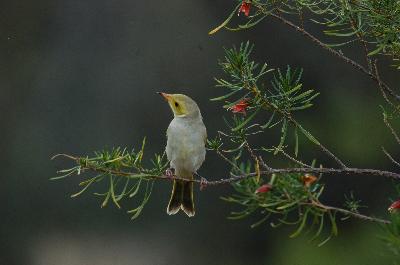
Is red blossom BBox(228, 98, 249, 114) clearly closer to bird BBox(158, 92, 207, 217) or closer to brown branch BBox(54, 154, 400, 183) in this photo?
brown branch BBox(54, 154, 400, 183)

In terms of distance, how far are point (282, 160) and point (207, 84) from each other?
0.60 m

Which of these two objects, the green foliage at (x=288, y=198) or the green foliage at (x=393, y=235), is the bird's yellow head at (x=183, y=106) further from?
the green foliage at (x=393, y=235)

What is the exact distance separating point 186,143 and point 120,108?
8.57 feet

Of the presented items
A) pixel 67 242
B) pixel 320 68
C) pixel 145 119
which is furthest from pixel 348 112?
pixel 67 242

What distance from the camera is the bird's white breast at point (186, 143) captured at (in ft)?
5.29

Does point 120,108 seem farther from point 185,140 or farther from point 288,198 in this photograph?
point 288,198

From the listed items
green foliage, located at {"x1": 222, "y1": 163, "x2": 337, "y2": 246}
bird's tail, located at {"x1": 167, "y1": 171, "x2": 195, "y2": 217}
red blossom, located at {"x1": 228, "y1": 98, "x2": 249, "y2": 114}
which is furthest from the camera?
bird's tail, located at {"x1": 167, "y1": 171, "x2": 195, "y2": 217}

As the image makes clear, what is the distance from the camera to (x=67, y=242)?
422cm

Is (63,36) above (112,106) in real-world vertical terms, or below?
above

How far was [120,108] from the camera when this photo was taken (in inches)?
165

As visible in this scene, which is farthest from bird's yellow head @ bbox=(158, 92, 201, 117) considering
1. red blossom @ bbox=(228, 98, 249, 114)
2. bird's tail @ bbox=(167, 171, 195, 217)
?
red blossom @ bbox=(228, 98, 249, 114)

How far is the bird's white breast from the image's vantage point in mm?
1613

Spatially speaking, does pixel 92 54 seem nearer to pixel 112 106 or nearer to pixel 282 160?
pixel 112 106

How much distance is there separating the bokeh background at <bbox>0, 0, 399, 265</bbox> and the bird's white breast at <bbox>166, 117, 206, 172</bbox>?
2.40 metres
